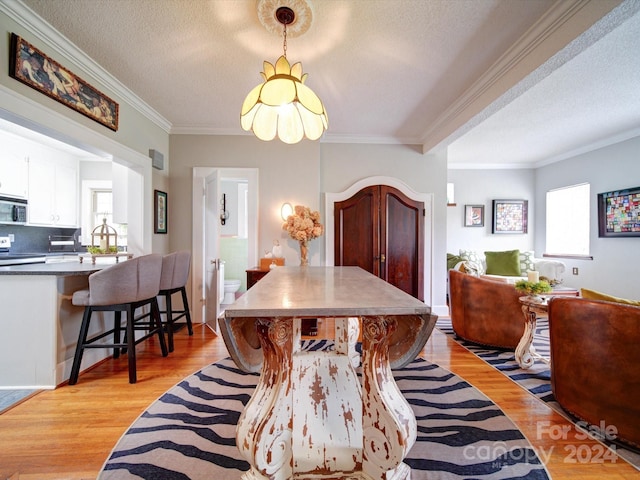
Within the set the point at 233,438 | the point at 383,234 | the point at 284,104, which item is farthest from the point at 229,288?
the point at 284,104

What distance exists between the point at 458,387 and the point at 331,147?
3250 mm

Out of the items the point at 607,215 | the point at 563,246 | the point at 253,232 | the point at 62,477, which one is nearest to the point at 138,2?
the point at 253,232

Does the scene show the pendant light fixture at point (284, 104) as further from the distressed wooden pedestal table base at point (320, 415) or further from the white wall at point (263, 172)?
the white wall at point (263, 172)

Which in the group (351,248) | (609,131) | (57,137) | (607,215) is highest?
(609,131)

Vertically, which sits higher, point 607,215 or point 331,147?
point 331,147

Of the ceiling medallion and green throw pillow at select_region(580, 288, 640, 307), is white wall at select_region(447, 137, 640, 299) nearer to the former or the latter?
green throw pillow at select_region(580, 288, 640, 307)

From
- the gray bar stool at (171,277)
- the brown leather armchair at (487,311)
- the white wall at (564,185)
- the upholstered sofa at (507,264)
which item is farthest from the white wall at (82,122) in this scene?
the white wall at (564,185)

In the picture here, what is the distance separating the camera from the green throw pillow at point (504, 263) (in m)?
4.77

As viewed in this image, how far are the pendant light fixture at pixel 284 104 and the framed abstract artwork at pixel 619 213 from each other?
192 inches

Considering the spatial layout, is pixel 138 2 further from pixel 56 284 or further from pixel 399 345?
pixel 399 345

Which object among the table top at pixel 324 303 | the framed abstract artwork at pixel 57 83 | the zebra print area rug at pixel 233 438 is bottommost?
the zebra print area rug at pixel 233 438

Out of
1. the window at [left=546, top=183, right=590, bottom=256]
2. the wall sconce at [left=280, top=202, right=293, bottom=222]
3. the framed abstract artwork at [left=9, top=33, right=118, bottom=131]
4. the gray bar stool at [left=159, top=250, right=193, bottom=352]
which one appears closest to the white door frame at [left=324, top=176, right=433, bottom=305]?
the wall sconce at [left=280, top=202, right=293, bottom=222]

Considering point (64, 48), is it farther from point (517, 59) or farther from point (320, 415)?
point (517, 59)

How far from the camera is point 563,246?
5.13 meters
